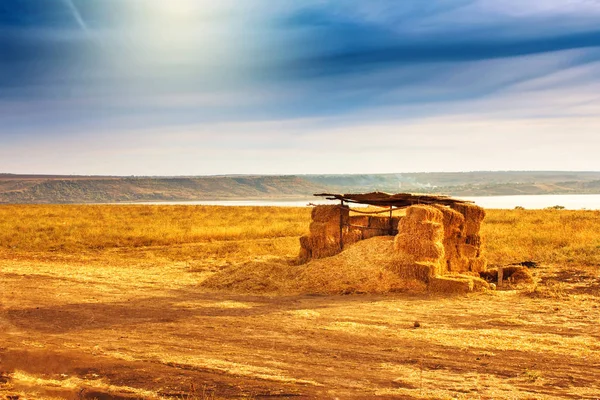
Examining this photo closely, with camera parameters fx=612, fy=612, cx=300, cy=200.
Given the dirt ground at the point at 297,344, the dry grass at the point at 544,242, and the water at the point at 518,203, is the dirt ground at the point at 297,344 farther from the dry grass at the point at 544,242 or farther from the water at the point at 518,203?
the water at the point at 518,203

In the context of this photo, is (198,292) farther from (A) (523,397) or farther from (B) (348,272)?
(A) (523,397)

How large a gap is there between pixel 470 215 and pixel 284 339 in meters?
8.37

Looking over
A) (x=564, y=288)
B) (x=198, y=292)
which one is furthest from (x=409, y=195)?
(x=198, y=292)

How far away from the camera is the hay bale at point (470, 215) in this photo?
16.7 metres

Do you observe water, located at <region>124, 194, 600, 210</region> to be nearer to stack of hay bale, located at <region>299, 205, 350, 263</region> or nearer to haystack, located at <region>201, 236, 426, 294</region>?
stack of hay bale, located at <region>299, 205, 350, 263</region>

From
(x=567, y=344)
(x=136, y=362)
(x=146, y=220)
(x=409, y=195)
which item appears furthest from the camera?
(x=146, y=220)

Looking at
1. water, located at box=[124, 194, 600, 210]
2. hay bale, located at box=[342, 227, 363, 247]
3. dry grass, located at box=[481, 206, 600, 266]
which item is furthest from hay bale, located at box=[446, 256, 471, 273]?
water, located at box=[124, 194, 600, 210]

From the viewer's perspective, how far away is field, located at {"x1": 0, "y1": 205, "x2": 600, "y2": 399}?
779 centimetres

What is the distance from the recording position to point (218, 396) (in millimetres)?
7391

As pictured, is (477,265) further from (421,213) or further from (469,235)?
(421,213)

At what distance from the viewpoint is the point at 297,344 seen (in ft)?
32.2

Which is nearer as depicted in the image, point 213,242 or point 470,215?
point 470,215

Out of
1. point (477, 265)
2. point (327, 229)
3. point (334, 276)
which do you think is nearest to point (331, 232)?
point (327, 229)

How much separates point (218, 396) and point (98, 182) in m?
149
